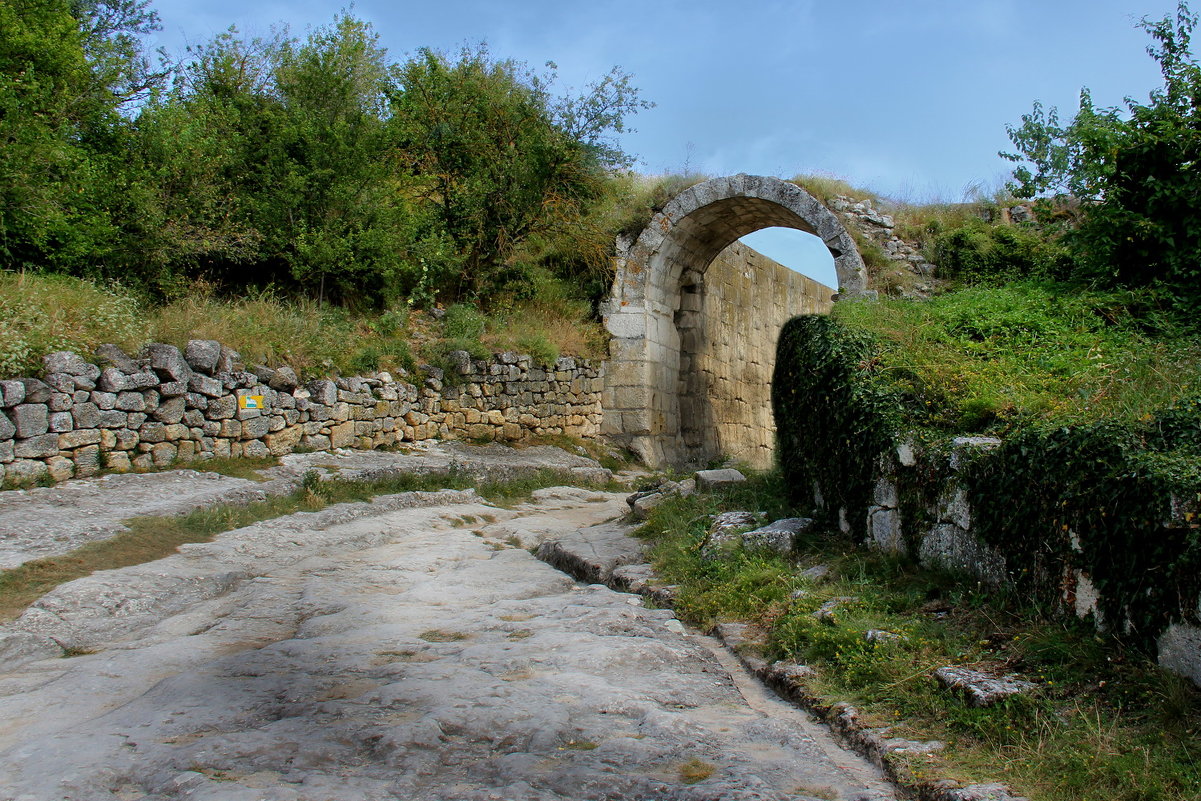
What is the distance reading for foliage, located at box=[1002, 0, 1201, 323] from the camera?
739 centimetres

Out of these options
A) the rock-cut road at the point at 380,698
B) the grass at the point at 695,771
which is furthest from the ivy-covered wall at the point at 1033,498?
the grass at the point at 695,771

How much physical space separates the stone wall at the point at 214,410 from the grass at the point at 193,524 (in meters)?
1.34

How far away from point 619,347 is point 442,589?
9545mm

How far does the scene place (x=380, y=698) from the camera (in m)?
3.53

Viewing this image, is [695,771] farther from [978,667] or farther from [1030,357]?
[1030,357]

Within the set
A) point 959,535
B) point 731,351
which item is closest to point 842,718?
point 959,535

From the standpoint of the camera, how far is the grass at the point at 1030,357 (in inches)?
192

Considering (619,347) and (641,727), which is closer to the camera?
(641,727)

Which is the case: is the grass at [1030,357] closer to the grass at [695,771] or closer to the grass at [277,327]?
the grass at [695,771]

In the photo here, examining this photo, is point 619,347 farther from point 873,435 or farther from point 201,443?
point 873,435

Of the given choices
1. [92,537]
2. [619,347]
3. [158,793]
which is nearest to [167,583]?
[92,537]

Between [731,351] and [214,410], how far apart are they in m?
11.0

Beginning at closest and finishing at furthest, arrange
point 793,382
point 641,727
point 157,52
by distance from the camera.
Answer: point 641,727, point 793,382, point 157,52

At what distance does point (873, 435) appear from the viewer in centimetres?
559
